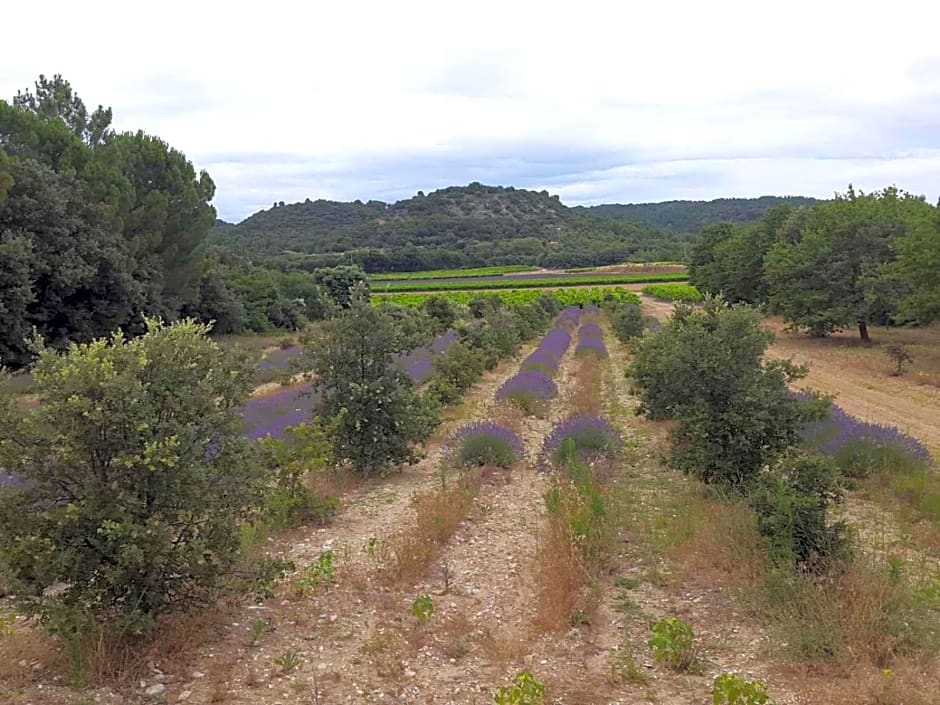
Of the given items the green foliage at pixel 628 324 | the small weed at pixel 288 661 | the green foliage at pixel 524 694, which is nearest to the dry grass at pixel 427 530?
the small weed at pixel 288 661

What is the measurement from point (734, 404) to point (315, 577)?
5266 millimetres

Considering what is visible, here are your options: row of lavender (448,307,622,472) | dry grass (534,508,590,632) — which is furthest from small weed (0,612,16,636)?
row of lavender (448,307,622,472)

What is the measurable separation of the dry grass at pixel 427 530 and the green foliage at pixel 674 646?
8.47 feet

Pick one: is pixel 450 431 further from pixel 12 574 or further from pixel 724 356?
pixel 12 574

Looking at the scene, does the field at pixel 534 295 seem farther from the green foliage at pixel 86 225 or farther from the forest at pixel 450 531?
the forest at pixel 450 531

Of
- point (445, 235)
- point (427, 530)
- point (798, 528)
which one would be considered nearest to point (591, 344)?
point (427, 530)

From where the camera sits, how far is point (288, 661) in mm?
5434

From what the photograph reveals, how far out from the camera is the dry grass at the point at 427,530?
24.4 feet

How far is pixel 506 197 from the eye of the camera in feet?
518

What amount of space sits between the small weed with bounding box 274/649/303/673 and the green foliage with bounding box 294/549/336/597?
1209 mm

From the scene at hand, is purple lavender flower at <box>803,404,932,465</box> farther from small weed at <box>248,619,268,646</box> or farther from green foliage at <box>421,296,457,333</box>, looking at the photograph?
green foliage at <box>421,296,457,333</box>

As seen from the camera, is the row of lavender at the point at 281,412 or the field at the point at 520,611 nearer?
the field at the point at 520,611

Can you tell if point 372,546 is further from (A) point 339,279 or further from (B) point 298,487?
(A) point 339,279

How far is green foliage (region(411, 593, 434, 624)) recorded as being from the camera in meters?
6.25
